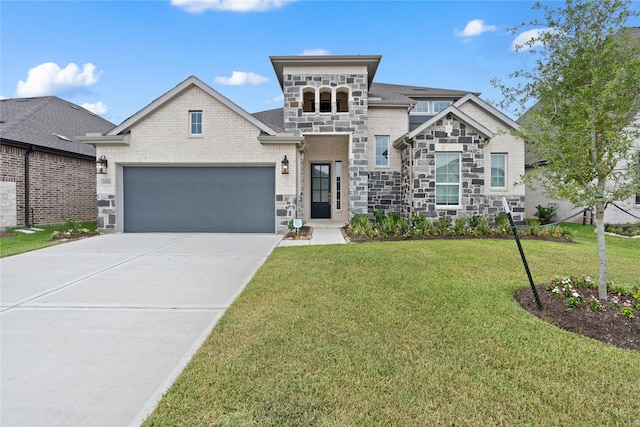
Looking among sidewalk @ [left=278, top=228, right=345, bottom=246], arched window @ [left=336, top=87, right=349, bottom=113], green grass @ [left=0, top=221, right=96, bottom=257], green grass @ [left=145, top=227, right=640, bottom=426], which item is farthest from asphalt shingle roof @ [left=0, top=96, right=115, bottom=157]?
green grass @ [left=145, top=227, right=640, bottom=426]

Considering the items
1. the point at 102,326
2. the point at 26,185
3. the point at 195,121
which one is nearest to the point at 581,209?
the point at 195,121

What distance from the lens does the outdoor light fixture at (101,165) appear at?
1146 centimetres

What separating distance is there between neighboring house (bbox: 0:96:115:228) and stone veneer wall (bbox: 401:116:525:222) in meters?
14.8

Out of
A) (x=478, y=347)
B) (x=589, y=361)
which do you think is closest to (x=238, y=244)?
(x=478, y=347)

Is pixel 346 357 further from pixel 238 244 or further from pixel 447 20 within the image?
pixel 447 20

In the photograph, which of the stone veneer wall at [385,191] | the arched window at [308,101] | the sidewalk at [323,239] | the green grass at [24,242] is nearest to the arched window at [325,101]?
the arched window at [308,101]

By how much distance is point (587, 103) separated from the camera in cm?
411

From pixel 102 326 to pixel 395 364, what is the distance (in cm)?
340

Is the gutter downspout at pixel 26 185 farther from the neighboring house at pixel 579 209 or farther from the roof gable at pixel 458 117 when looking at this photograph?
the neighboring house at pixel 579 209

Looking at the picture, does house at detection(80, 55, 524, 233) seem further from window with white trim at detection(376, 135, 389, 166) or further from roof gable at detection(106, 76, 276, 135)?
window with white trim at detection(376, 135, 389, 166)

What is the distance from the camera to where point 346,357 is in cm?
297

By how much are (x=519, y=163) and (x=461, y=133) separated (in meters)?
3.31

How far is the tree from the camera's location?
4.04m

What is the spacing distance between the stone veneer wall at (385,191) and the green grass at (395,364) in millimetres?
9150
